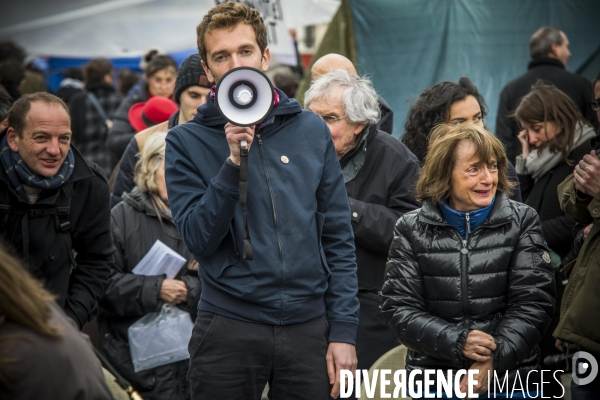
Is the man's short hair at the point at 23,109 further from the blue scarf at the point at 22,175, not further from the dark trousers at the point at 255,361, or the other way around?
the dark trousers at the point at 255,361

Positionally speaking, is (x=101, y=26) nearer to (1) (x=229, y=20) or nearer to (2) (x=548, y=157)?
(2) (x=548, y=157)

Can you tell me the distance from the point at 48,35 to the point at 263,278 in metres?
10.6

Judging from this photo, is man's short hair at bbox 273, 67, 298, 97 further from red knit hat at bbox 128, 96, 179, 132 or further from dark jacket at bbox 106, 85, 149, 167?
red knit hat at bbox 128, 96, 179, 132

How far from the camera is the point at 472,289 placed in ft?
12.3

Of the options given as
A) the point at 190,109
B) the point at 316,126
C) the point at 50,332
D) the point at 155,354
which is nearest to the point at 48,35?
the point at 190,109

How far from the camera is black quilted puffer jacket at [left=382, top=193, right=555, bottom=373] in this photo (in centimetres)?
370

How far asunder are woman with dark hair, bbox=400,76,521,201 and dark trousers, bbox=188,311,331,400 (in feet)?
6.58

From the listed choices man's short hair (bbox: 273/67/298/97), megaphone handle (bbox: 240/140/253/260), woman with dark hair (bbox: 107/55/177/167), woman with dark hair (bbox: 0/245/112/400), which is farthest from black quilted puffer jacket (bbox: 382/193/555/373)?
man's short hair (bbox: 273/67/298/97)

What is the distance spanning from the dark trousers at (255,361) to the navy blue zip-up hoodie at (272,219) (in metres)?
0.05

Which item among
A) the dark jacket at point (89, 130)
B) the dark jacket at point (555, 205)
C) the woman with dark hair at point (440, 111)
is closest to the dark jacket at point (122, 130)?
the dark jacket at point (89, 130)

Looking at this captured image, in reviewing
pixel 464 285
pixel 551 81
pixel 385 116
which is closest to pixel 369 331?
pixel 464 285

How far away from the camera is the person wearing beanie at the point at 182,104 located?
595 cm

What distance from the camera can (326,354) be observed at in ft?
11.0

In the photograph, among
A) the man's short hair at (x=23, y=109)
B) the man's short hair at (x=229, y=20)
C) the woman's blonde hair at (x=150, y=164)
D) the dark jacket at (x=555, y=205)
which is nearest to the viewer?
the man's short hair at (x=229, y=20)
